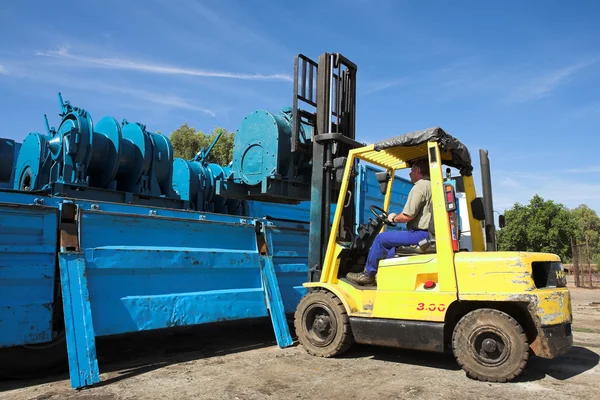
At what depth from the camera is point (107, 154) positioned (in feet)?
21.8

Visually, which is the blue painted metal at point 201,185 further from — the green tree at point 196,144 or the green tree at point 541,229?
the green tree at point 541,229

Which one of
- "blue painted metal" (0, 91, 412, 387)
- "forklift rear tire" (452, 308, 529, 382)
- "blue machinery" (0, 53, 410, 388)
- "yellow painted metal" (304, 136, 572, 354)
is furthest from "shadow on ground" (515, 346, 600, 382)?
"blue painted metal" (0, 91, 412, 387)

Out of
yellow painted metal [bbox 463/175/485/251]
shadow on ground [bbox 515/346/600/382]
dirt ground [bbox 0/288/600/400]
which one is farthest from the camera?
yellow painted metal [bbox 463/175/485/251]

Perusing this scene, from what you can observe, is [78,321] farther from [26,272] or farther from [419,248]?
[419,248]

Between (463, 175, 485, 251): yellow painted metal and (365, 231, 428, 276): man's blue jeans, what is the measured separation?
860 millimetres

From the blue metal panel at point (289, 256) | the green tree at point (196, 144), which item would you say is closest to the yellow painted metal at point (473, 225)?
the blue metal panel at point (289, 256)

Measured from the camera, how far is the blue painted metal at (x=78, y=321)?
3.89 metres

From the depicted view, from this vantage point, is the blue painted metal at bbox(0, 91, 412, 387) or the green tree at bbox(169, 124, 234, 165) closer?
the blue painted metal at bbox(0, 91, 412, 387)

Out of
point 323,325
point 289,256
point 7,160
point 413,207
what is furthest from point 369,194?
point 7,160

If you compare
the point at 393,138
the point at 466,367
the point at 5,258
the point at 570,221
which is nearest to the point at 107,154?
the point at 5,258

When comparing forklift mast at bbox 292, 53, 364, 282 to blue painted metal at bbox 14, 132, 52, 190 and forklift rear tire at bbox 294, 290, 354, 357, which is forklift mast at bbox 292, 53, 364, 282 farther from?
blue painted metal at bbox 14, 132, 52, 190

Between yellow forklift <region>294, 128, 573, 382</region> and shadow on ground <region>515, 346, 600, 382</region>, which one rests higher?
→ yellow forklift <region>294, 128, 573, 382</region>

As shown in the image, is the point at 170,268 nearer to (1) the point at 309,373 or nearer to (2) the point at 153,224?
(2) the point at 153,224

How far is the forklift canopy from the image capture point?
4680 millimetres
